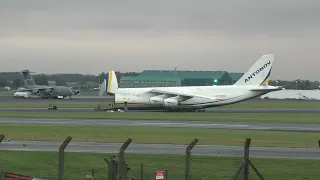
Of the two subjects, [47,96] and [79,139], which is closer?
[79,139]

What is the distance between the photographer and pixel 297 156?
28375 mm

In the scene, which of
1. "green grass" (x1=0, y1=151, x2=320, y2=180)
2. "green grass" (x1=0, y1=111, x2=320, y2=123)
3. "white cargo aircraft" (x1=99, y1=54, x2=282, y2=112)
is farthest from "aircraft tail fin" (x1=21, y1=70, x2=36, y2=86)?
"green grass" (x1=0, y1=151, x2=320, y2=180)

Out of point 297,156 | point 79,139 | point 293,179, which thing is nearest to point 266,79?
point 79,139

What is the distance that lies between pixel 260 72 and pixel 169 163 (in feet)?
194

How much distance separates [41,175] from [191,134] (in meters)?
21.4

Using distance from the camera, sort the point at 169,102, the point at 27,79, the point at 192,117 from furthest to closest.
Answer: the point at 27,79 → the point at 169,102 → the point at 192,117

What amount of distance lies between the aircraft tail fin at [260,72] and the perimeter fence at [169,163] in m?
51.0

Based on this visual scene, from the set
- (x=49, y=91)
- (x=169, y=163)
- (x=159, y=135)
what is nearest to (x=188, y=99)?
(x=159, y=135)

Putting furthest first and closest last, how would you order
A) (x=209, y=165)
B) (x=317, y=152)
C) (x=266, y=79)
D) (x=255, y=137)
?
(x=266, y=79)
(x=255, y=137)
(x=317, y=152)
(x=209, y=165)

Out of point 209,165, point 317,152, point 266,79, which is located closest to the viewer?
point 209,165

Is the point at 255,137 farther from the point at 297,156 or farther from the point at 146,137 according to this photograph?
the point at 297,156

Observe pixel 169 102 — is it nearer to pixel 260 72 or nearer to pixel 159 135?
pixel 260 72

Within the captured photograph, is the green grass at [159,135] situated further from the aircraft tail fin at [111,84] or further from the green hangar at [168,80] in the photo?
the green hangar at [168,80]

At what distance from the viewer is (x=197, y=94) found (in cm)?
8231
